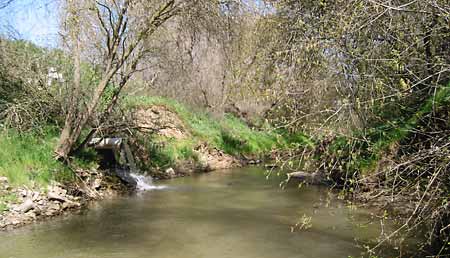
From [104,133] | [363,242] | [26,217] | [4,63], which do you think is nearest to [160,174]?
[104,133]

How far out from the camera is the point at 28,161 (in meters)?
10.8

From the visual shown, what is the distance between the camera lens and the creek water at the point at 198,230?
7.63 meters

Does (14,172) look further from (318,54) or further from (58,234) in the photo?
(318,54)

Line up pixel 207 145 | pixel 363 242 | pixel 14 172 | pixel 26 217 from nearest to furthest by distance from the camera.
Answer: pixel 363 242, pixel 26 217, pixel 14 172, pixel 207 145

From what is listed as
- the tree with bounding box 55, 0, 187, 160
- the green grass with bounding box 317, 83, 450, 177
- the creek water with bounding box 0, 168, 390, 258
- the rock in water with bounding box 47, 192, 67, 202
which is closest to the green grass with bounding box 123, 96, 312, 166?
the tree with bounding box 55, 0, 187, 160

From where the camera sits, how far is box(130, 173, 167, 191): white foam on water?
45.6 ft

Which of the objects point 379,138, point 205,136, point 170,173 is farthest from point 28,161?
point 205,136

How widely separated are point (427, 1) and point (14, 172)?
8.52 metres

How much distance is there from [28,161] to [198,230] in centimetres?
434

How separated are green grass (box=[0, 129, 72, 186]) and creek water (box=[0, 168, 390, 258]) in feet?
3.87

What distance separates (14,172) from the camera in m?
10.2

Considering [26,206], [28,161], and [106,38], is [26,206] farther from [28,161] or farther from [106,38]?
[106,38]

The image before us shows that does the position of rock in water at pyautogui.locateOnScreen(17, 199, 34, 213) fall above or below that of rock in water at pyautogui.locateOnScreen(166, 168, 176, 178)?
below

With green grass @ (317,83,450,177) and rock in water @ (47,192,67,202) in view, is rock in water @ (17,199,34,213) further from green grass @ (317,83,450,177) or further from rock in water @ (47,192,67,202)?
green grass @ (317,83,450,177)
